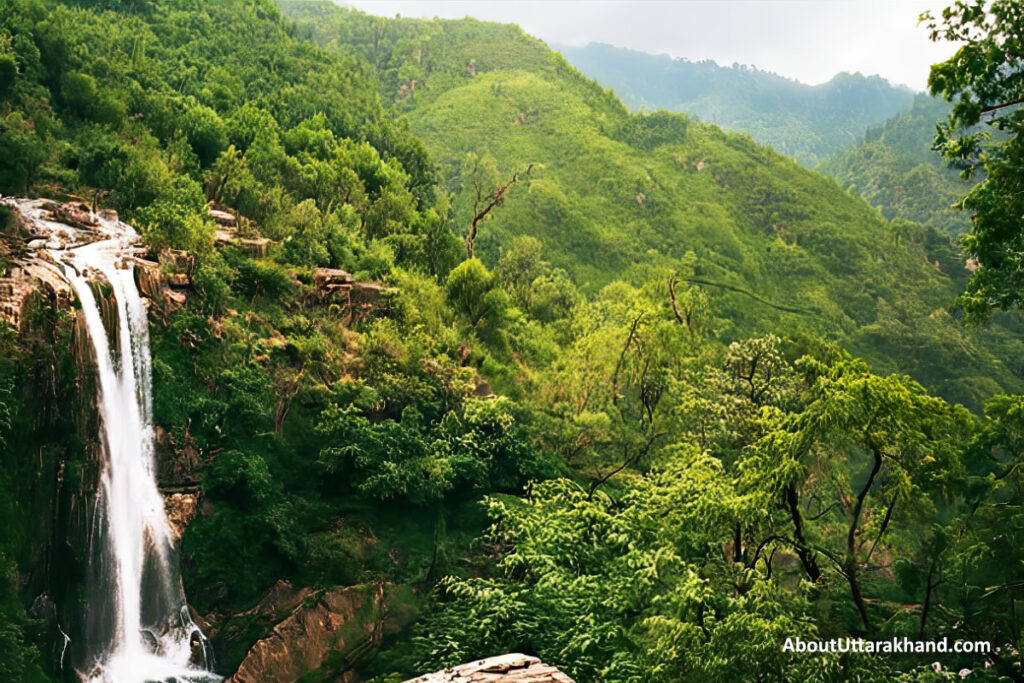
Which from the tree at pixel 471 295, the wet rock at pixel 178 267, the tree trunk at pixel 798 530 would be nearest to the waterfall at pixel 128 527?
the wet rock at pixel 178 267

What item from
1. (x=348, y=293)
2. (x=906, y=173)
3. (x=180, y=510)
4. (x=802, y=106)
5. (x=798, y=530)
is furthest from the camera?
(x=802, y=106)

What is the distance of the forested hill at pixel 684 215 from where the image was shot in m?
46.8

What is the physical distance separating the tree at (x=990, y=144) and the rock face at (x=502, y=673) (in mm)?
7067

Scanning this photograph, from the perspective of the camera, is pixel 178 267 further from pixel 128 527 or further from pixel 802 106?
pixel 802 106

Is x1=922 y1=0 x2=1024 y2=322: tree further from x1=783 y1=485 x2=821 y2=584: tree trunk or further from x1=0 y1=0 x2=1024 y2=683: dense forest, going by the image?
x1=783 y1=485 x2=821 y2=584: tree trunk

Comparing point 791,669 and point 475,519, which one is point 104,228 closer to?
point 475,519

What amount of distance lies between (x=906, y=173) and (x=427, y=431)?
82486 millimetres

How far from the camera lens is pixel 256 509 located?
50.7ft

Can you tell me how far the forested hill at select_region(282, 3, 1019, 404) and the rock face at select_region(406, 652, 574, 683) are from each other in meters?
28.6

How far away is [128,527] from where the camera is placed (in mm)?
14062

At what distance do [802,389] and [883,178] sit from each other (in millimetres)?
76818

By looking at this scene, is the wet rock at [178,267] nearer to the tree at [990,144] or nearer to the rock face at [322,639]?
the rock face at [322,639]

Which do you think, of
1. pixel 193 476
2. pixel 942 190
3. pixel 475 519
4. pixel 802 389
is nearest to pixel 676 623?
pixel 475 519

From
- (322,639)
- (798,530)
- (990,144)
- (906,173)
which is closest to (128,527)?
(322,639)
